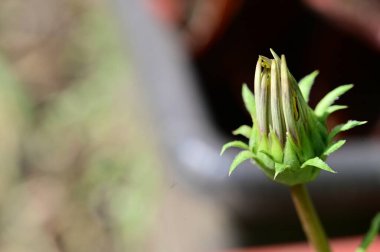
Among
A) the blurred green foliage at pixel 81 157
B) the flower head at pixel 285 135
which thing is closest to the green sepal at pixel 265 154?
the flower head at pixel 285 135

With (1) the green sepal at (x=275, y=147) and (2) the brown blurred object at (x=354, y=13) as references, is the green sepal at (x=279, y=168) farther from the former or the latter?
(2) the brown blurred object at (x=354, y=13)

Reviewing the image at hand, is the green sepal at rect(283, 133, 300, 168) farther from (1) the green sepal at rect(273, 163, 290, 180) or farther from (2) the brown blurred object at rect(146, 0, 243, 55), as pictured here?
(2) the brown blurred object at rect(146, 0, 243, 55)

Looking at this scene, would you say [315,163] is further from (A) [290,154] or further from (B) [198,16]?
(B) [198,16]

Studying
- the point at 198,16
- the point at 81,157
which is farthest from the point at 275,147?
the point at 81,157

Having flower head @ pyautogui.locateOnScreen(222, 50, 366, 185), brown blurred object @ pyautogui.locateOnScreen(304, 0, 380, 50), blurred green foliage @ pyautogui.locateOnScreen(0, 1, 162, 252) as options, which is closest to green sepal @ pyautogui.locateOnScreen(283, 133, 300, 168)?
flower head @ pyautogui.locateOnScreen(222, 50, 366, 185)

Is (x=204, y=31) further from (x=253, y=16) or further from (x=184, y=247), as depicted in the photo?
(x=184, y=247)

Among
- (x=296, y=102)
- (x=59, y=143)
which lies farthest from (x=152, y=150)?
(x=296, y=102)
